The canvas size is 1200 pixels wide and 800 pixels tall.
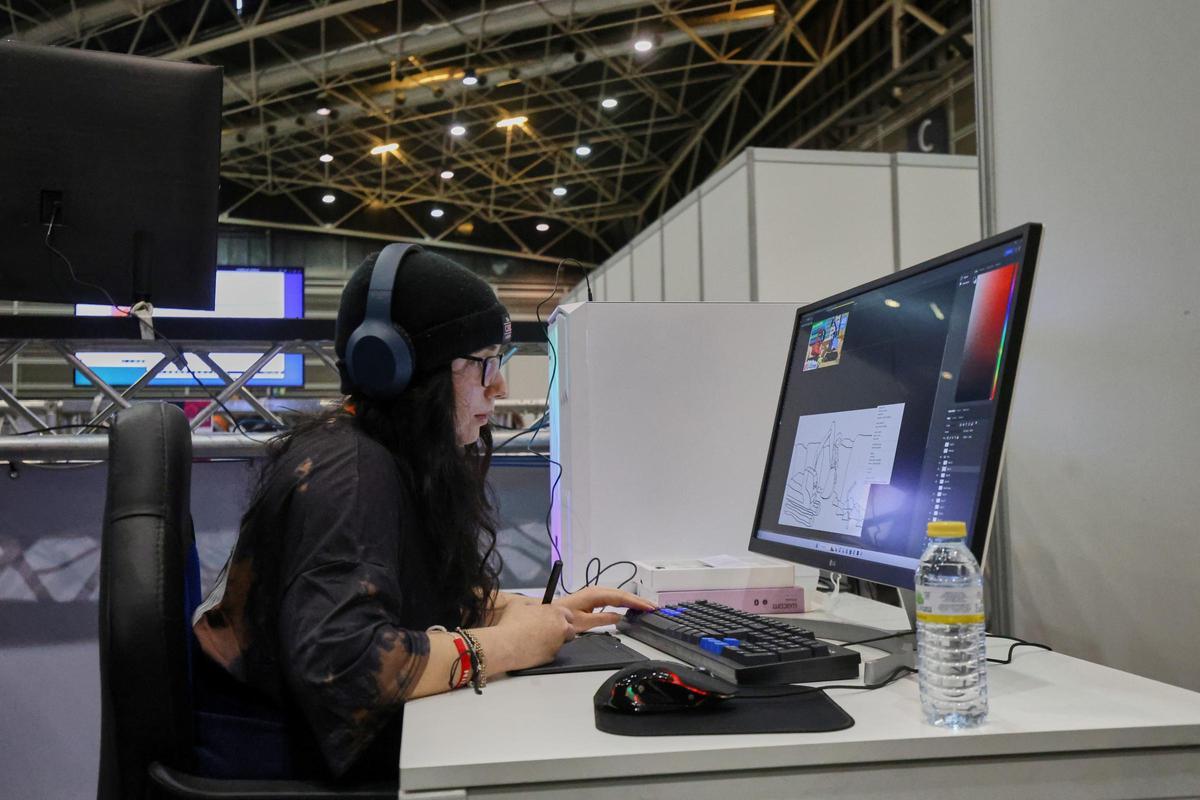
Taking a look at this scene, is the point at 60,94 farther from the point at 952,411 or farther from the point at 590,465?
the point at 952,411

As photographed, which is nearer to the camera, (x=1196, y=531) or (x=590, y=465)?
(x=1196, y=531)

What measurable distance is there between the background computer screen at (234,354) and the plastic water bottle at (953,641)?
5.82 feet

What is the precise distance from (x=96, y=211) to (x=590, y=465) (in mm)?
1063

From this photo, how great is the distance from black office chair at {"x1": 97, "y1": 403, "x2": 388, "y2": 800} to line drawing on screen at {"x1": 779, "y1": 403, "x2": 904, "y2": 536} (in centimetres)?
65

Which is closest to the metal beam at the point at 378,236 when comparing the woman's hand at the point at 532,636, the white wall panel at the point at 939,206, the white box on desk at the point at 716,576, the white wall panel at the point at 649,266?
the white wall panel at the point at 649,266

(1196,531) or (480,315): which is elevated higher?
(480,315)

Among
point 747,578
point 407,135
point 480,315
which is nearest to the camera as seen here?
point 480,315

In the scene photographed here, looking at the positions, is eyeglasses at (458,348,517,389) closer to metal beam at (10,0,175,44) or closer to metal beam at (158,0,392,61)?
metal beam at (158,0,392,61)

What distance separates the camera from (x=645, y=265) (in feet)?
13.7

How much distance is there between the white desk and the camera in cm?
77

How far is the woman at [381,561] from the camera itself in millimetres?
968

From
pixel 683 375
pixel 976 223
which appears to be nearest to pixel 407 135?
pixel 976 223

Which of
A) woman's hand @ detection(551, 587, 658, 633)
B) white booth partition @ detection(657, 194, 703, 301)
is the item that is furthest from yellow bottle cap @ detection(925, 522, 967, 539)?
white booth partition @ detection(657, 194, 703, 301)

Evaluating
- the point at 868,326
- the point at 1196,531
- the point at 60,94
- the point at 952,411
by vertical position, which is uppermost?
the point at 60,94
